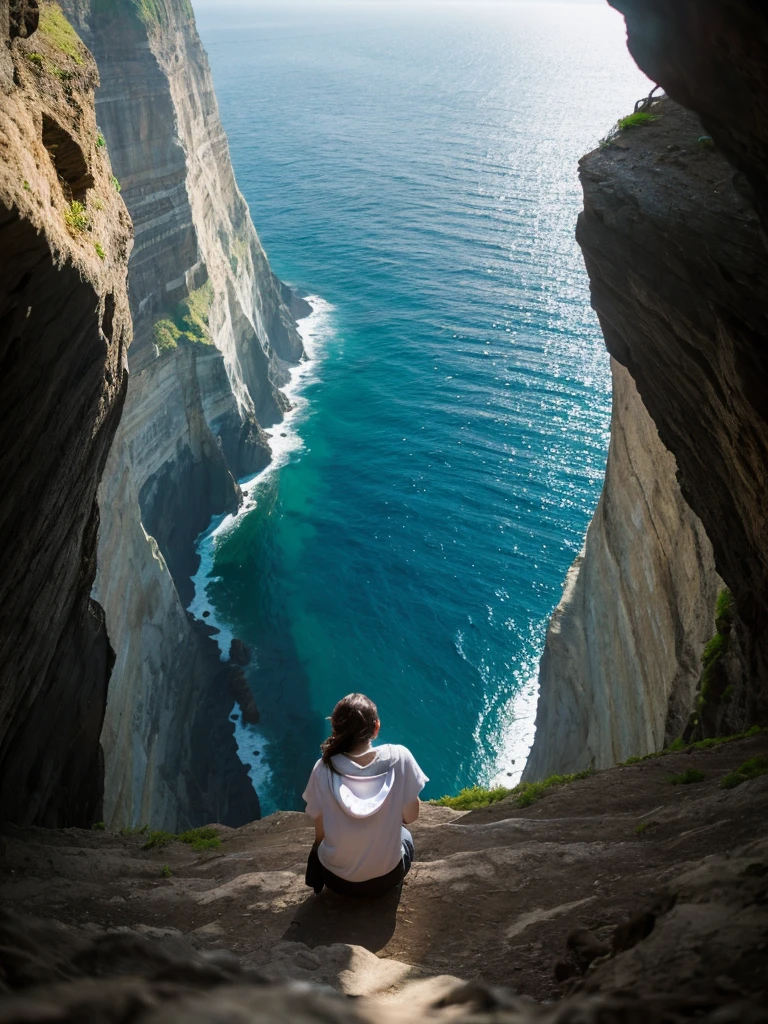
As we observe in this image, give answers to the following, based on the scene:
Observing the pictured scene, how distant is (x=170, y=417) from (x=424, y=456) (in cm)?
1698

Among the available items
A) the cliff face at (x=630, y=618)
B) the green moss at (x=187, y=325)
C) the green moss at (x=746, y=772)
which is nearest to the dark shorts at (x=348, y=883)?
the green moss at (x=746, y=772)

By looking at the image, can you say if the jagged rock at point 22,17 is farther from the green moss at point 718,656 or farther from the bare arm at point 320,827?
→ the green moss at point 718,656

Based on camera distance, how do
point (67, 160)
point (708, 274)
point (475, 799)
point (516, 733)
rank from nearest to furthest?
point (708, 274) → point (67, 160) → point (475, 799) → point (516, 733)

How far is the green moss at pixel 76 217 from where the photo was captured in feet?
35.8

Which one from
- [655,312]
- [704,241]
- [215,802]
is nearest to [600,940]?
[704,241]

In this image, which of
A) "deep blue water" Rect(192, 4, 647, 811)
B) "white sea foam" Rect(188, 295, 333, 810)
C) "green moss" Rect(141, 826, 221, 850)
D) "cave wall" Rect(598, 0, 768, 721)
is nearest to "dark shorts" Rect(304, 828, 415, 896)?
"green moss" Rect(141, 826, 221, 850)

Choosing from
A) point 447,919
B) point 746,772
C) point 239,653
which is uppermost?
point 239,653

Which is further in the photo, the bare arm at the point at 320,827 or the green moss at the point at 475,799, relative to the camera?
the green moss at the point at 475,799

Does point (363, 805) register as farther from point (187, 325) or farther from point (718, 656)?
point (187, 325)

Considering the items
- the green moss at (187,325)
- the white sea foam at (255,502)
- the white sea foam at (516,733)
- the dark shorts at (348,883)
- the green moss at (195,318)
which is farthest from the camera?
the green moss at (195,318)

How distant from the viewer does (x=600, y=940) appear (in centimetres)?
713

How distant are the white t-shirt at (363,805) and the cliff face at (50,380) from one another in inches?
170

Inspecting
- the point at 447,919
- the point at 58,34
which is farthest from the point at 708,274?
the point at 58,34

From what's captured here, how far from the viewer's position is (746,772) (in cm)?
1067
